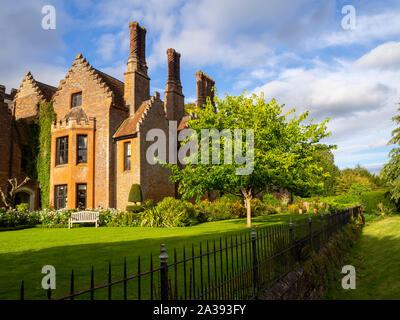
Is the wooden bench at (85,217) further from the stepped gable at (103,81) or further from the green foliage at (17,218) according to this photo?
the stepped gable at (103,81)

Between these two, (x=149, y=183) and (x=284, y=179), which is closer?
(x=284, y=179)

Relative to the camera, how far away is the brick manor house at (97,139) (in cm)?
2289

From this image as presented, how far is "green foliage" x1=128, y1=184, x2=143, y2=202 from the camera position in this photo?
21.3 m

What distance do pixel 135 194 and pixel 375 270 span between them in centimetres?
1496

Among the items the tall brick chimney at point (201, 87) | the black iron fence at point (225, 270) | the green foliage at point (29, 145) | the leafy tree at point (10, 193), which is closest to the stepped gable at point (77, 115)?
the green foliage at point (29, 145)

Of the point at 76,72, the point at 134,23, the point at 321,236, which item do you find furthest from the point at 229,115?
the point at 76,72

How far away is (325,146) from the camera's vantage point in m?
16.4

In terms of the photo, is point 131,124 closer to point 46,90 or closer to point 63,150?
point 63,150

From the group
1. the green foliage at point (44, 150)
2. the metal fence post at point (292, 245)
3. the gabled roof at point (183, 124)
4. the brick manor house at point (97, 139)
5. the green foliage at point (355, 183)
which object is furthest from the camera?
the green foliage at point (355, 183)

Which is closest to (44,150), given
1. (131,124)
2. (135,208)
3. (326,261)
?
(131,124)

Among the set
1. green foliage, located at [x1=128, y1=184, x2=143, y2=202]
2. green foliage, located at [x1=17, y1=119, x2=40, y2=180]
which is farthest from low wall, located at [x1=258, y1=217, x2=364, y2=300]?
green foliage, located at [x1=17, y1=119, x2=40, y2=180]

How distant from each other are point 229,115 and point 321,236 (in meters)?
7.99

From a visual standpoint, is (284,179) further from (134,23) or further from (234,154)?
(134,23)

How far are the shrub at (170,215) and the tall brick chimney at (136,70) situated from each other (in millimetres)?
8919
